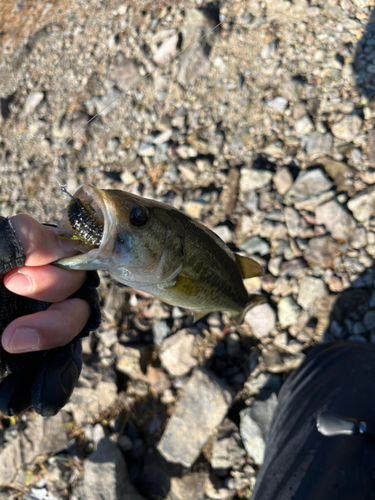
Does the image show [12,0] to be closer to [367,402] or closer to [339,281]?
[339,281]

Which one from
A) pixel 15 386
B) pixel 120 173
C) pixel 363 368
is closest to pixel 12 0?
pixel 120 173

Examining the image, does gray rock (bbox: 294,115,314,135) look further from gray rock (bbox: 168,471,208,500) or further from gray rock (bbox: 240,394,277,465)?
gray rock (bbox: 168,471,208,500)

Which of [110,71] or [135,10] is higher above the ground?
[135,10]

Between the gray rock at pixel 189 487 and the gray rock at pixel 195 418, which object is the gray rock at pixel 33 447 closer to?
the gray rock at pixel 195 418

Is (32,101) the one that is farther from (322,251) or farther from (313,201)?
(322,251)

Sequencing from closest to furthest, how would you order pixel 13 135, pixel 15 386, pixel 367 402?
pixel 15 386 < pixel 367 402 < pixel 13 135

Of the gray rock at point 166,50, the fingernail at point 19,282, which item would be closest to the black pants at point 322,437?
the fingernail at point 19,282
